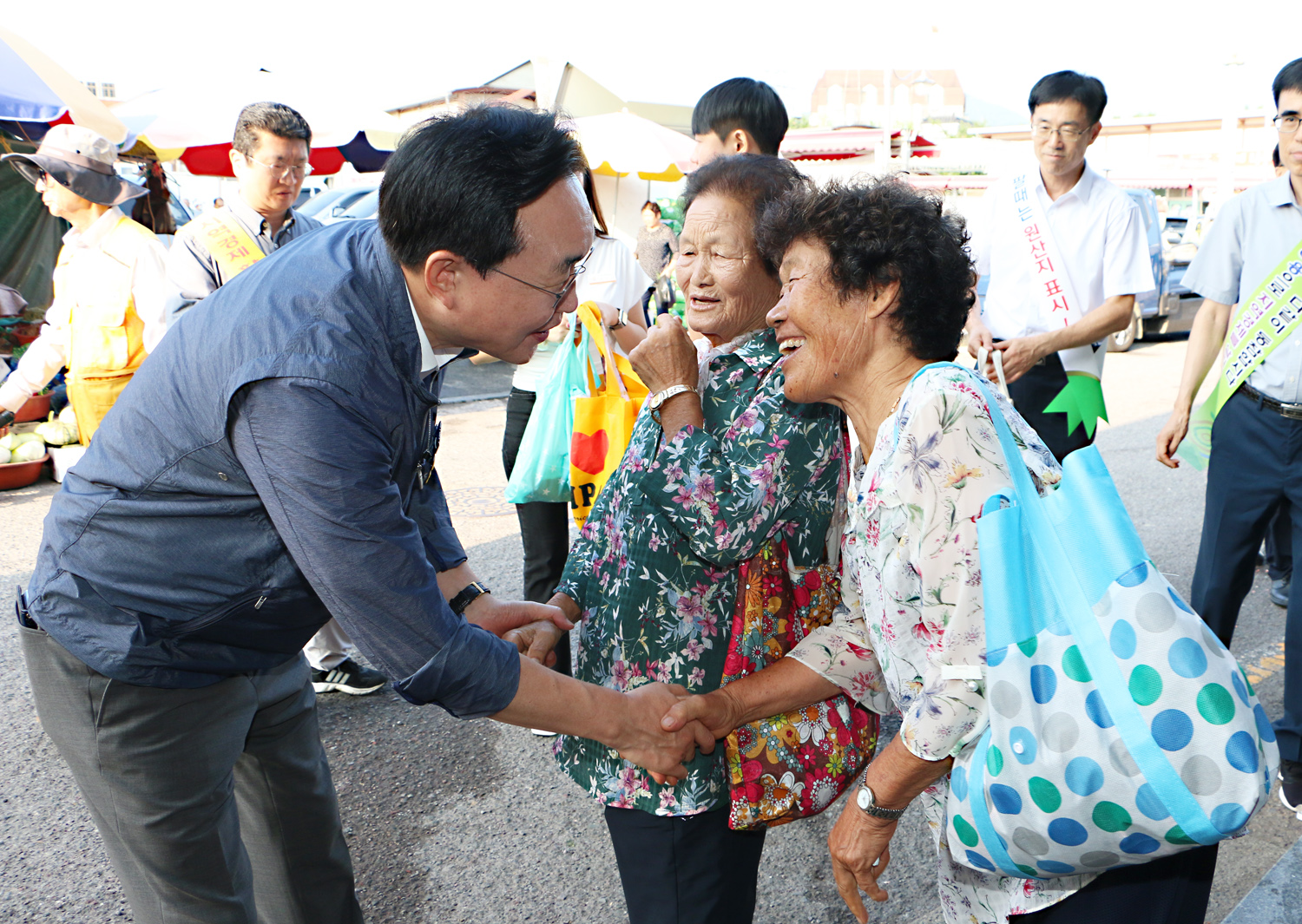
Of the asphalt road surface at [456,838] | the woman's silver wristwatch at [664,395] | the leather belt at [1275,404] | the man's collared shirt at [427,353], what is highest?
the man's collared shirt at [427,353]

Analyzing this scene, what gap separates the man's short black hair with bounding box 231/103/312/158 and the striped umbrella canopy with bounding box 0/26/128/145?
12.1 ft

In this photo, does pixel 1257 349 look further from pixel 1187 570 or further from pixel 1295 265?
pixel 1187 570

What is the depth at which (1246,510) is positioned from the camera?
3.43m

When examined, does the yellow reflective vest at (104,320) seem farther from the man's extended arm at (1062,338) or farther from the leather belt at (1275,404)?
the leather belt at (1275,404)

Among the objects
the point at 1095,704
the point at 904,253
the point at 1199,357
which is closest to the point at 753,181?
the point at 904,253

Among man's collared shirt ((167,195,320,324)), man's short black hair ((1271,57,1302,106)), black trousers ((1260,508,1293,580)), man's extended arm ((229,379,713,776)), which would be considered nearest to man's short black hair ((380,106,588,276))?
man's extended arm ((229,379,713,776))

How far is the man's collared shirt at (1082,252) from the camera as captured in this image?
3.92 metres

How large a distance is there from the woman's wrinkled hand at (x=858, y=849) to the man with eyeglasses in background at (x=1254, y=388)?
7.90ft

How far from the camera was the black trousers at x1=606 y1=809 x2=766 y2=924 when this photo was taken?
1724 millimetres

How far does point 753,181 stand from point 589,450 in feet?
3.79

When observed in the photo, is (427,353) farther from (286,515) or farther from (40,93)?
(40,93)

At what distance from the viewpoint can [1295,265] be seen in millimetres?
3283

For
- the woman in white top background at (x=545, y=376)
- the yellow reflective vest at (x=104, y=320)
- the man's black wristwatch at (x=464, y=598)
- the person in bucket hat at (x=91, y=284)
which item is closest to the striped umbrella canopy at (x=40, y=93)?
the person in bucket hat at (x=91, y=284)

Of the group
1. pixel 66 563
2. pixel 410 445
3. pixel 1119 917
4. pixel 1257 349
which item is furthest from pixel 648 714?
pixel 1257 349
